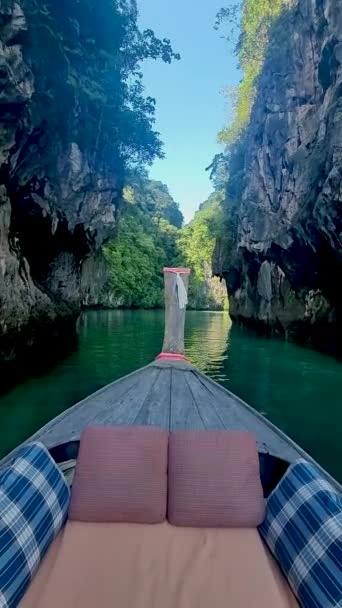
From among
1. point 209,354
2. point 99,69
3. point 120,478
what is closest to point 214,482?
point 120,478

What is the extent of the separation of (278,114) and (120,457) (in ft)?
45.4

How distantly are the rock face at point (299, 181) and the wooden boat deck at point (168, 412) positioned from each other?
640cm

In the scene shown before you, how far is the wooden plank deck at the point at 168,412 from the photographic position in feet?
8.38

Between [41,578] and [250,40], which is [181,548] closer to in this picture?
[41,578]

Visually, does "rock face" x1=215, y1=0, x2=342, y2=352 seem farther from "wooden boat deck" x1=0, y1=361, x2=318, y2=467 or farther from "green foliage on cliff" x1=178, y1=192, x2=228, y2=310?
"green foliage on cliff" x1=178, y1=192, x2=228, y2=310

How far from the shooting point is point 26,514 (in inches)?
63.6

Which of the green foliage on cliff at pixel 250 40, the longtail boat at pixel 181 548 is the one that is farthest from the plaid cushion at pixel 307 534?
the green foliage on cliff at pixel 250 40

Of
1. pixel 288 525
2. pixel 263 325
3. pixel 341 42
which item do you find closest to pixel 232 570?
pixel 288 525

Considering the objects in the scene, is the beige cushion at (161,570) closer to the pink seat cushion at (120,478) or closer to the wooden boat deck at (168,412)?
the pink seat cushion at (120,478)

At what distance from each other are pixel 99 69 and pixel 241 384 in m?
10.8

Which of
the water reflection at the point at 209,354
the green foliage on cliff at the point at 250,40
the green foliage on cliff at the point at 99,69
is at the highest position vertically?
the green foliage on cliff at the point at 250,40

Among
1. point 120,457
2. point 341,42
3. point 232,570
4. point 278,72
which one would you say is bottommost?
point 232,570

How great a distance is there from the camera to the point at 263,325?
18016mm

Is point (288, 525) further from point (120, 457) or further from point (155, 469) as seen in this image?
point (120, 457)
